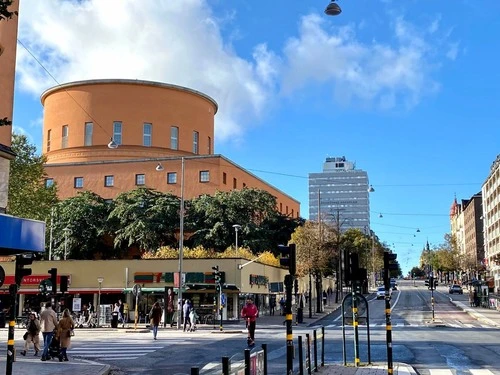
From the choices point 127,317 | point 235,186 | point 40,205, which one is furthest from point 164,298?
point 235,186

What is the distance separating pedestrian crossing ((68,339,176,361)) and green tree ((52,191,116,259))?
36.4 metres

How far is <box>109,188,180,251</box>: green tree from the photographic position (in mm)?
60281

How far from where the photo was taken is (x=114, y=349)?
24672 millimetres

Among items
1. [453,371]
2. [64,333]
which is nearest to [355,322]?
[453,371]

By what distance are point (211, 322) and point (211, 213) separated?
2042 cm

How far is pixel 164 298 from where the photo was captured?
42.9 meters

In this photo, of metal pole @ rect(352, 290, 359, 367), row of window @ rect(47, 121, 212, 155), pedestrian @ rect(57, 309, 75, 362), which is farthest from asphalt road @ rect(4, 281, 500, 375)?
row of window @ rect(47, 121, 212, 155)

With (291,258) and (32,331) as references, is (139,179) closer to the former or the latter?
→ (32,331)

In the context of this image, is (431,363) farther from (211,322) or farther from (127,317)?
(127,317)

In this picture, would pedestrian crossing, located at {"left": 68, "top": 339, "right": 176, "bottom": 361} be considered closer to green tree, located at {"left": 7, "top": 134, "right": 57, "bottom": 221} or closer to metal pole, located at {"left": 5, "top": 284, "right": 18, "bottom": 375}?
metal pole, located at {"left": 5, "top": 284, "right": 18, "bottom": 375}

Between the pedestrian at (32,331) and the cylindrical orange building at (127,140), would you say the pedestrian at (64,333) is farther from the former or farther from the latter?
the cylindrical orange building at (127,140)

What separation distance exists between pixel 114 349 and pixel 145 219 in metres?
36.4

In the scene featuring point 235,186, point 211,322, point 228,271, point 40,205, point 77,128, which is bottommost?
point 211,322

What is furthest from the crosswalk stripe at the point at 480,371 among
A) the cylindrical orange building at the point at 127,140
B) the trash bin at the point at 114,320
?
the cylindrical orange building at the point at 127,140
